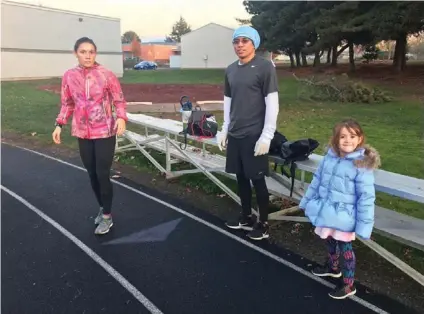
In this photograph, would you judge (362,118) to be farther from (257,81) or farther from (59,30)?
(59,30)

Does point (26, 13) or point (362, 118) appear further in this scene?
point (26, 13)

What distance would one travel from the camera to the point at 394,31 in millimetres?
19875

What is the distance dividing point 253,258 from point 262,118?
1.32 meters

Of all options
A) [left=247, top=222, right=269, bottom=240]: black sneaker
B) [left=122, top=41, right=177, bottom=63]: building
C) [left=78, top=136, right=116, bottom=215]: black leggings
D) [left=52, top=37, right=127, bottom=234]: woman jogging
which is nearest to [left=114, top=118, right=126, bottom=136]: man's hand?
[left=52, top=37, right=127, bottom=234]: woman jogging

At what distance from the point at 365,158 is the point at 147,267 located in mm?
2100

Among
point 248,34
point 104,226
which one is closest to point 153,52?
point 104,226

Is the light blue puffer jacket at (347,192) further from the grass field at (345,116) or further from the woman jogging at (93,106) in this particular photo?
the grass field at (345,116)

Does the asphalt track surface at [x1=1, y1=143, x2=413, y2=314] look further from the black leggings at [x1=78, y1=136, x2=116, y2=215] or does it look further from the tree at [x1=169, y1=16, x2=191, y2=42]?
the tree at [x1=169, y1=16, x2=191, y2=42]

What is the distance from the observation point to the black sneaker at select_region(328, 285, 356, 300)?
3.38 m

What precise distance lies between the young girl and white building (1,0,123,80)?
3626 cm

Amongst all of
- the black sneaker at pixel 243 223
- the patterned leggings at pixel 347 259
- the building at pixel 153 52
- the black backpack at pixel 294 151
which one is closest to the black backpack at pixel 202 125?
the black sneaker at pixel 243 223

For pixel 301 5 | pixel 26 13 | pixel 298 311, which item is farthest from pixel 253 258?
pixel 26 13

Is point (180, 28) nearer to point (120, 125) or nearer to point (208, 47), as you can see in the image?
point (208, 47)

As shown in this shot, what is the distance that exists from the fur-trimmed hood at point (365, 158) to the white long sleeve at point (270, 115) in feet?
2.93
